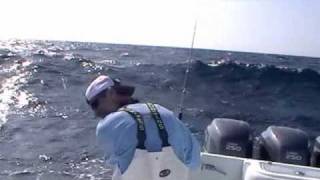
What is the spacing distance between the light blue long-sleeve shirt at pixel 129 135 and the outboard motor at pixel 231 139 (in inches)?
57.8

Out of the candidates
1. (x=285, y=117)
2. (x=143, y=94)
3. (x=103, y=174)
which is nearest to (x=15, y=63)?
(x=143, y=94)

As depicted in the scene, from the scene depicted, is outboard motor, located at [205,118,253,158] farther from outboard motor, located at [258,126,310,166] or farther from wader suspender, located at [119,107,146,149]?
wader suspender, located at [119,107,146,149]

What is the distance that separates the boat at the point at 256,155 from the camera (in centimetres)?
400

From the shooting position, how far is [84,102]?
14773 mm

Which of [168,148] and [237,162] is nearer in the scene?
[168,148]

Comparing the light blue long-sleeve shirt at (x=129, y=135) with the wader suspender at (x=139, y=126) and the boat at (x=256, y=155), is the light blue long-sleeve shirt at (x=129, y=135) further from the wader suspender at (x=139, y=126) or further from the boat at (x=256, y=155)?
the boat at (x=256, y=155)

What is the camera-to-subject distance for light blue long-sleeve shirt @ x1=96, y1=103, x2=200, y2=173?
311 cm

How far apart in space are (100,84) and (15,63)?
22.5 meters

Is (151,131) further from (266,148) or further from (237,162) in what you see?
(266,148)

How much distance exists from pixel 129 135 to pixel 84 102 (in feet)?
38.7

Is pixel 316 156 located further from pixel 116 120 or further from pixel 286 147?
pixel 116 120

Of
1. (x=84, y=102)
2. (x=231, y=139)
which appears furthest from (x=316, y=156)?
(x=84, y=102)

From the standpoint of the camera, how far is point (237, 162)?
4246mm

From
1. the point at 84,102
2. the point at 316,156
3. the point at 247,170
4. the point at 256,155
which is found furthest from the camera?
the point at 84,102
